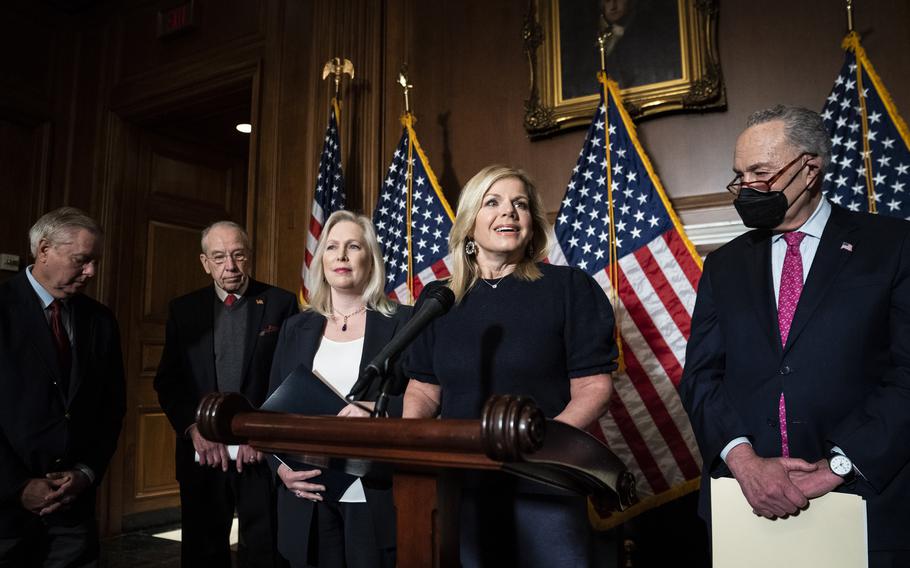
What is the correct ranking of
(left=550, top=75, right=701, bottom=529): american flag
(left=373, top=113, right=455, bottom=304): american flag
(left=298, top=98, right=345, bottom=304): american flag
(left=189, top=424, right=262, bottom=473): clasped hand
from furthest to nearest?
(left=298, top=98, right=345, bottom=304): american flag < (left=373, top=113, right=455, bottom=304): american flag < (left=550, top=75, right=701, bottom=529): american flag < (left=189, top=424, right=262, bottom=473): clasped hand

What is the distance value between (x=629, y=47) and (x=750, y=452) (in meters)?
2.30

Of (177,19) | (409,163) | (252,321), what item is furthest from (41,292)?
(177,19)

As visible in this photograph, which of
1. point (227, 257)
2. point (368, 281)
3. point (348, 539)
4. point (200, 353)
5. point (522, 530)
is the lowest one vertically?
point (348, 539)

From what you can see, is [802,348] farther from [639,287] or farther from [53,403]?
[53,403]

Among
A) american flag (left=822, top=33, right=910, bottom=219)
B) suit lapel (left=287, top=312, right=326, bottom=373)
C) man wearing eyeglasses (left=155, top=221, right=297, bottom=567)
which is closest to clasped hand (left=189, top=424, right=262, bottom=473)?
man wearing eyeglasses (left=155, top=221, right=297, bottom=567)

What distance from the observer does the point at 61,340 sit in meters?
2.50

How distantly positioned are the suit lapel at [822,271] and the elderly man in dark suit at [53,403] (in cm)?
217

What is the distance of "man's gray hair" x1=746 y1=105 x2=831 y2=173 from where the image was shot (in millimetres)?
1597

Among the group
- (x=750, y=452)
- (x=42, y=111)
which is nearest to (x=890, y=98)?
(x=750, y=452)

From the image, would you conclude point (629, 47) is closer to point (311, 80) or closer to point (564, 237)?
point (564, 237)

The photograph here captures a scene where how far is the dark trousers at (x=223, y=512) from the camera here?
275 cm

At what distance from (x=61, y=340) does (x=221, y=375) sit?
581 millimetres

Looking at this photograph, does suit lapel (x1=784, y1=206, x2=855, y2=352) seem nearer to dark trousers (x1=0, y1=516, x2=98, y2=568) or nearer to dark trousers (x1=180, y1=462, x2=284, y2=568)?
dark trousers (x1=180, y1=462, x2=284, y2=568)

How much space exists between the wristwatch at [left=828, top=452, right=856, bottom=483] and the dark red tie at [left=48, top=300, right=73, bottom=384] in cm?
227
